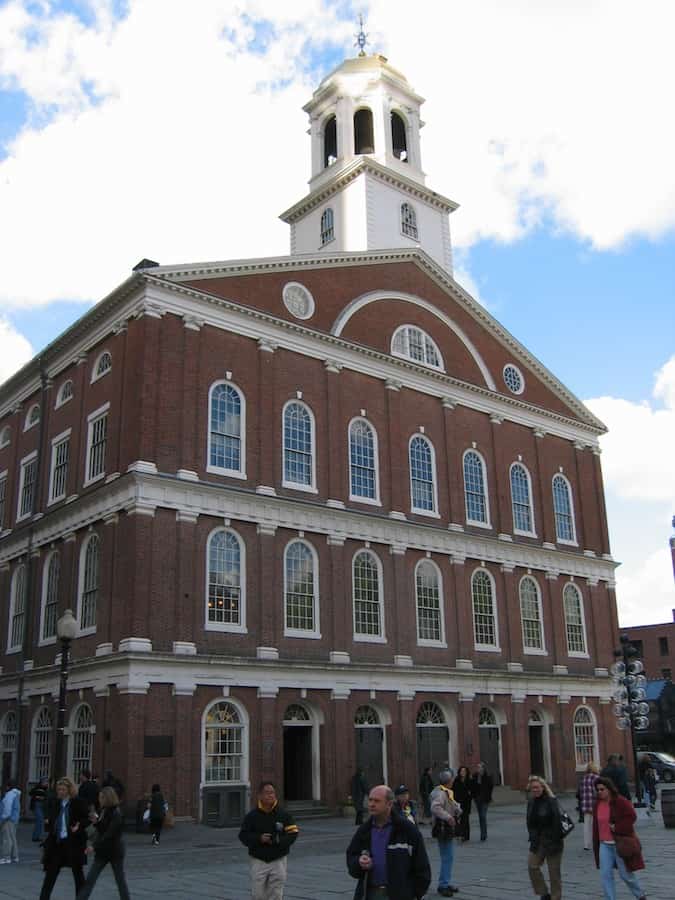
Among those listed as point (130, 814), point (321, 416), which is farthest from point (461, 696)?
point (130, 814)

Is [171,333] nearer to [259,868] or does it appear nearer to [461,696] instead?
[461,696]

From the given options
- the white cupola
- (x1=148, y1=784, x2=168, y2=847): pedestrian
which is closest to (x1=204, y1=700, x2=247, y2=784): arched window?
(x1=148, y1=784, x2=168, y2=847): pedestrian

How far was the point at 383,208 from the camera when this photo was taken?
152ft

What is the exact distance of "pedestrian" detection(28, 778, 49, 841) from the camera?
84.8ft

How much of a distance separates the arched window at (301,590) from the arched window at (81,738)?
22.0 ft

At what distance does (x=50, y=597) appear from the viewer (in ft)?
115

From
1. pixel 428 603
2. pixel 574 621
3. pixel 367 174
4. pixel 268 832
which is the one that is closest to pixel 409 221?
pixel 367 174

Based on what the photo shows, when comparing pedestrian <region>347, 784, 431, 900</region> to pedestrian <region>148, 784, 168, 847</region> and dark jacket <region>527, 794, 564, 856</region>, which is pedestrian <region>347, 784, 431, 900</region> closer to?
dark jacket <region>527, 794, 564, 856</region>

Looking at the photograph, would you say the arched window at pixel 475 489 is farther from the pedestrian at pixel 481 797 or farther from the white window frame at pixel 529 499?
the pedestrian at pixel 481 797

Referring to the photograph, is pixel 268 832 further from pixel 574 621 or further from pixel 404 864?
pixel 574 621

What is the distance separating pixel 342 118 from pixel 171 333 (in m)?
21.8

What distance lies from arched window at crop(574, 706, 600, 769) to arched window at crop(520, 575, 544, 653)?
11.9ft

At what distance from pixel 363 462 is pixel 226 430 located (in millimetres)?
6223

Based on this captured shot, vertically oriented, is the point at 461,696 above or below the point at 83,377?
below
